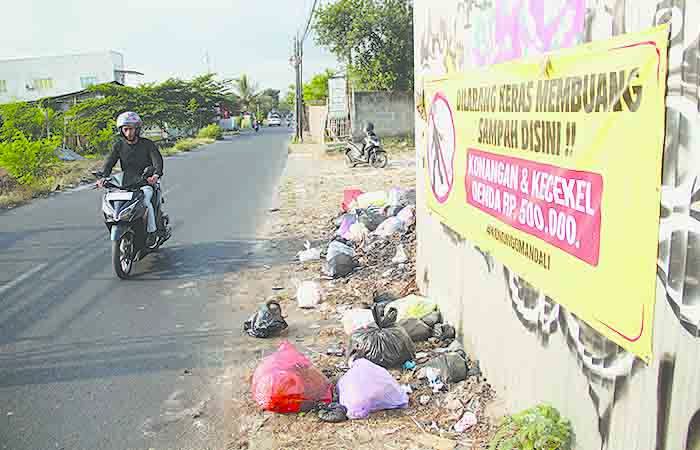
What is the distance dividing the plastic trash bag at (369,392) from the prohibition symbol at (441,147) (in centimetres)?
156

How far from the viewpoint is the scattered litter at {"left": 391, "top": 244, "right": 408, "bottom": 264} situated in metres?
6.79

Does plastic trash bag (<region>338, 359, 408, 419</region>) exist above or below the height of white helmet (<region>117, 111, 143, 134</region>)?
below

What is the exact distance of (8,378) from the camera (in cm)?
450

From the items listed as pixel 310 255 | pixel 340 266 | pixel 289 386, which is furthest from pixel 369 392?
pixel 310 255

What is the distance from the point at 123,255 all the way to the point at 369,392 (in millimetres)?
4280

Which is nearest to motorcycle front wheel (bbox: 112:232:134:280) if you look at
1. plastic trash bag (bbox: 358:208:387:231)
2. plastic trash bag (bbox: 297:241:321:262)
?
plastic trash bag (bbox: 297:241:321:262)

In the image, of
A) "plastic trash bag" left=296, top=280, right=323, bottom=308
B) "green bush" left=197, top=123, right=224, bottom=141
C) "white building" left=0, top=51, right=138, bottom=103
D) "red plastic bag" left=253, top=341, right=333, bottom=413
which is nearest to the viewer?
"red plastic bag" left=253, top=341, right=333, bottom=413

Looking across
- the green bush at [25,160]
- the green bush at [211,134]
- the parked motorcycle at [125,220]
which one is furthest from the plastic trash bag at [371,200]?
the green bush at [211,134]

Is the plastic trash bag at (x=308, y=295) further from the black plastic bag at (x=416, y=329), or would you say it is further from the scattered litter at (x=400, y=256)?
the black plastic bag at (x=416, y=329)

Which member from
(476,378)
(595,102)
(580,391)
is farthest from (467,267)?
(595,102)

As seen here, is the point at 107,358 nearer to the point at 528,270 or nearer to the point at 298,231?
the point at 528,270

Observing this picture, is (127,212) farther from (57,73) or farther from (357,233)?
(57,73)

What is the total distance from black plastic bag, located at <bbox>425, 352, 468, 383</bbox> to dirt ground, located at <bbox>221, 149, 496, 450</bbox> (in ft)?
0.24

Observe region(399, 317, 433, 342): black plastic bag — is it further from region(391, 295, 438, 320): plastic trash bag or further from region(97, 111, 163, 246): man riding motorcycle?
region(97, 111, 163, 246): man riding motorcycle
